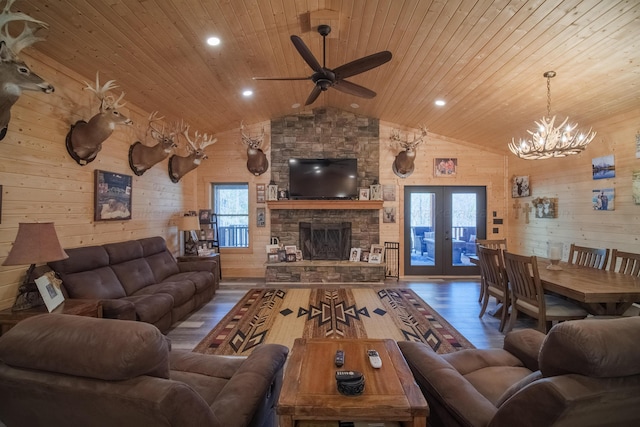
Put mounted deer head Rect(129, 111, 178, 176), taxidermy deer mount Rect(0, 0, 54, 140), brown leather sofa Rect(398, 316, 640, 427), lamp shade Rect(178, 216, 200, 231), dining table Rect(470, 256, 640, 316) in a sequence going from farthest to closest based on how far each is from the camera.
Answer: lamp shade Rect(178, 216, 200, 231) → mounted deer head Rect(129, 111, 178, 176) → dining table Rect(470, 256, 640, 316) → taxidermy deer mount Rect(0, 0, 54, 140) → brown leather sofa Rect(398, 316, 640, 427)

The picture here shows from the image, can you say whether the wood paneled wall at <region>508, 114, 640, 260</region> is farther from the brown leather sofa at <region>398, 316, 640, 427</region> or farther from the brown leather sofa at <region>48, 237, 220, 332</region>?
the brown leather sofa at <region>48, 237, 220, 332</region>

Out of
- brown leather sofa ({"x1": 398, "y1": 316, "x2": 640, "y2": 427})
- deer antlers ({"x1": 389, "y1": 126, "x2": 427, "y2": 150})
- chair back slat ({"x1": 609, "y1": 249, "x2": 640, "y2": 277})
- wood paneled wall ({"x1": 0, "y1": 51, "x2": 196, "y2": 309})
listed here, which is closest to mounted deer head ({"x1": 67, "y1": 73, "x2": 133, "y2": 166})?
wood paneled wall ({"x1": 0, "y1": 51, "x2": 196, "y2": 309})

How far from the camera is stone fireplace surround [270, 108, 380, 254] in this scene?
6.53 meters

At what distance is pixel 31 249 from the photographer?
2.35m

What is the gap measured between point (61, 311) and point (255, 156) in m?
4.37

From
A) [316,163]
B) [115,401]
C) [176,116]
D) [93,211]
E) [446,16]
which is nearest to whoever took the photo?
[115,401]

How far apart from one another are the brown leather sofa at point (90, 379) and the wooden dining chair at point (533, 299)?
3292 millimetres

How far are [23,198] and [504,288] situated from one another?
5319 millimetres

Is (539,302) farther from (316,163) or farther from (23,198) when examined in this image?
(23,198)

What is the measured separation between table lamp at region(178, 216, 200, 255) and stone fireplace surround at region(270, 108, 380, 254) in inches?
63.0

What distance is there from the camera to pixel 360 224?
21.4 ft

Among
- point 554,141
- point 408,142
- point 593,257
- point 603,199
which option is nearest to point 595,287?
point 593,257

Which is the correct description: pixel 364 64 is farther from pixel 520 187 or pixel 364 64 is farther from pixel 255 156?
pixel 520 187

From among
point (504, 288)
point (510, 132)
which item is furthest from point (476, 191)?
point (504, 288)
